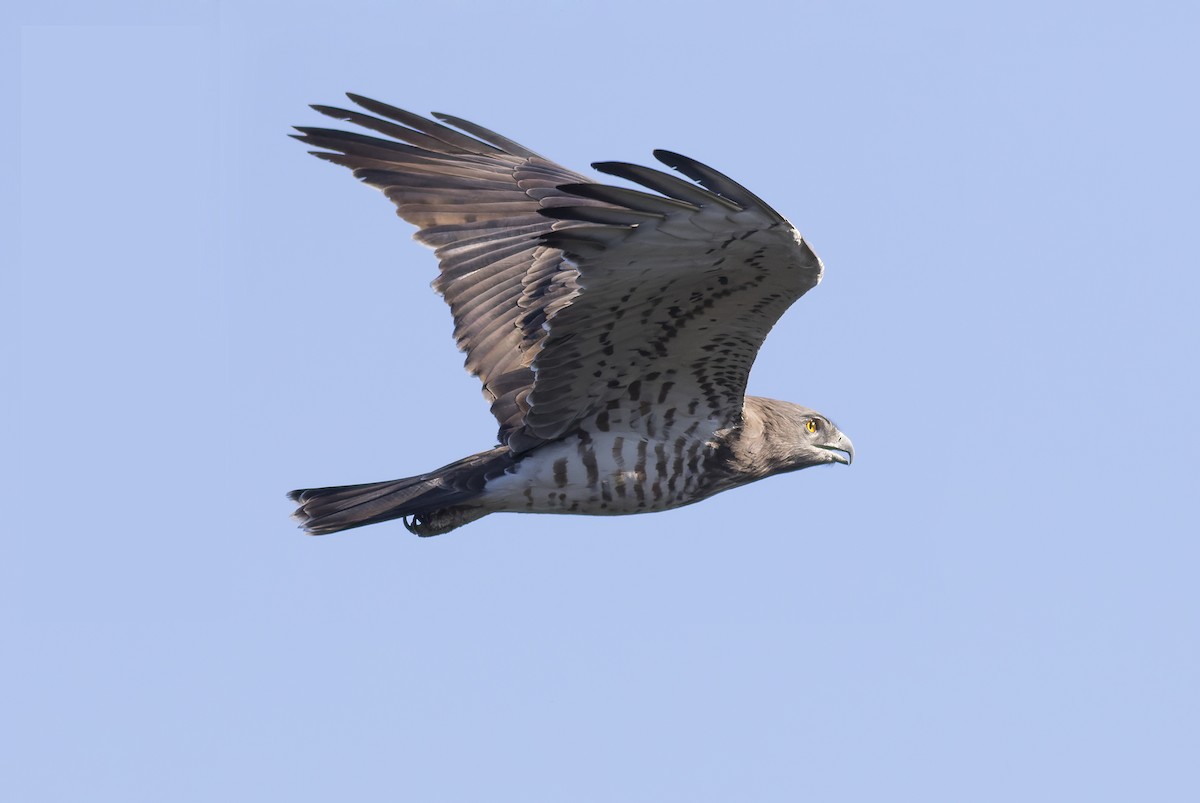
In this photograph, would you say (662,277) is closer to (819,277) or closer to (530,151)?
(819,277)

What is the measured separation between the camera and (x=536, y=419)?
855 cm

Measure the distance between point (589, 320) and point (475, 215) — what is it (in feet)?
7.62

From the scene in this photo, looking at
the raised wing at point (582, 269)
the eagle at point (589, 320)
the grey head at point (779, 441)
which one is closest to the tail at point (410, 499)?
the eagle at point (589, 320)

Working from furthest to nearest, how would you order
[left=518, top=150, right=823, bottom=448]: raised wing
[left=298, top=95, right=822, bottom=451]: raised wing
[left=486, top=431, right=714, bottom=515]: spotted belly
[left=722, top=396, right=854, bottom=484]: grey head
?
[left=722, top=396, right=854, bottom=484]: grey head → [left=486, top=431, right=714, bottom=515]: spotted belly → [left=298, top=95, right=822, bottom=451]: raised wing → [left=518, top=150, right=823, bottom=448]: raised wing

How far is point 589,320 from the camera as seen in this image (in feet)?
25.8

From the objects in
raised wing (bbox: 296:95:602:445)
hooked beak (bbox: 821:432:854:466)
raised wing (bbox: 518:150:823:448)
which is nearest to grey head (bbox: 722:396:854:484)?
hooked beak (bbox: 821:432:854:466)

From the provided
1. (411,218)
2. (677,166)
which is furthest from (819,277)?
(411,218)

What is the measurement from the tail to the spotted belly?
0.42 feet

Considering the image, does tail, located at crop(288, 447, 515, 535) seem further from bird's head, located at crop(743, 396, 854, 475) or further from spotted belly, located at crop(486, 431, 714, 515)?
bird's head, located at crop(743, 396, 854, 475)

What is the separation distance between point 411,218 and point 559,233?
318 cm

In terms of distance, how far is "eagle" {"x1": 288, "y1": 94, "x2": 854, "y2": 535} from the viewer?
695 cm

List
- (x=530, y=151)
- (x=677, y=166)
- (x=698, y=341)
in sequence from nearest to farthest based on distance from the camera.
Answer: (x=677, y=166) → (x=698, y=341) → (x=530, y=151)

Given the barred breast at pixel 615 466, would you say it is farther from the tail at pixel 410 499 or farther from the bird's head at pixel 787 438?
the bird's head at pixel 787 438

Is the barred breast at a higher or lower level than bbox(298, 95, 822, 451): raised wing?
lower
